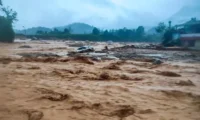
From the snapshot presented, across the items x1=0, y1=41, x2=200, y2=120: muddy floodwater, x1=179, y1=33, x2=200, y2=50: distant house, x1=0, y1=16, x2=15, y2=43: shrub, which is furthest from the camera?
x1=0, y1=16, x2=15, y2=43: shrub

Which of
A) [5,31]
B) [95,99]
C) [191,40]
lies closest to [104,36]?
[5,31]

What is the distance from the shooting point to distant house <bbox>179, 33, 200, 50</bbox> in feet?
89.9

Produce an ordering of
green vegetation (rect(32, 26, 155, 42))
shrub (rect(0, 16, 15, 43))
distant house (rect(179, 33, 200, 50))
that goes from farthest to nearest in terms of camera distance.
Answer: green vegetation (rect(32, 26, 155, 42)) → shrub (rect(0, 16, 15, 43)) → distant house (rect(179, 33, 200, 50))

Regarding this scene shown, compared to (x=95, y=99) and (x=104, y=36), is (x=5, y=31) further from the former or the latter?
(x=95, y=99)

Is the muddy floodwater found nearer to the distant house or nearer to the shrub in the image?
the distant house

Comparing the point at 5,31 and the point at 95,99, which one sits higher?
the point at 5,31

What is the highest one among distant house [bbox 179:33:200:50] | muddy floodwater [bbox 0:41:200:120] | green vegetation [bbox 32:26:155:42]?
green vegetation [bbox 32:26:155:42]

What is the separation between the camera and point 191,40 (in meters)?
28.7

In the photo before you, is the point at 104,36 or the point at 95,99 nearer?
the point at 95,99

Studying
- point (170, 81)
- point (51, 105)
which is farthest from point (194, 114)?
point (170, 81)

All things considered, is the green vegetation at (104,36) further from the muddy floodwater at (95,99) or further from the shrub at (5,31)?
the muddy floodwater at (95,99)

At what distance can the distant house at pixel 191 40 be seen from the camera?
1078 inches

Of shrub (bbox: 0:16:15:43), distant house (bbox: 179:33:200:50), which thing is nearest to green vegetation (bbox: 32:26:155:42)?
shrub (bbox: 0:16:15:43)

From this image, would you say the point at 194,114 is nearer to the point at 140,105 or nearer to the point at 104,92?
the point at 140,105
